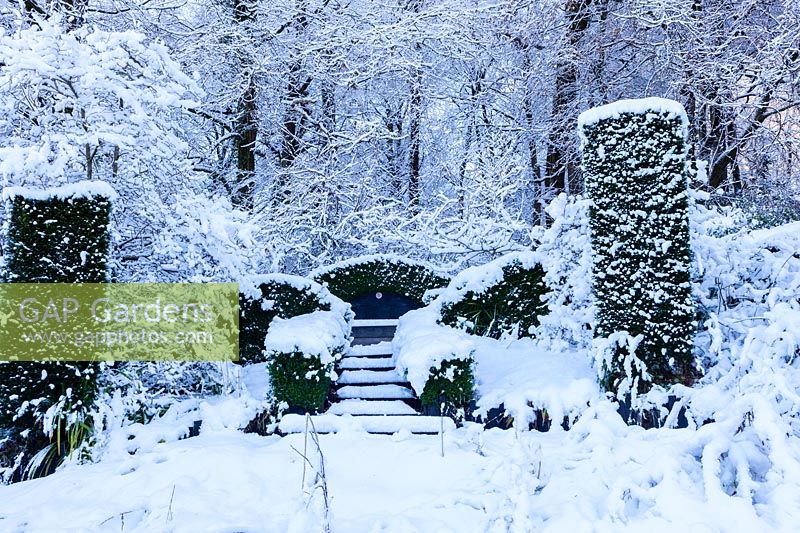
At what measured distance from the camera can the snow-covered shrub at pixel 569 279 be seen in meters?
6.04

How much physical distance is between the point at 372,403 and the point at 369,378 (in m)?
0.76

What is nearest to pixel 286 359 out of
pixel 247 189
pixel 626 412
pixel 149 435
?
pixel 149 435

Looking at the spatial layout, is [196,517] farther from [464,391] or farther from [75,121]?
[75,121]

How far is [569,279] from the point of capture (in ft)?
20.4

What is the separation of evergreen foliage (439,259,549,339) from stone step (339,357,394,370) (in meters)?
0.91

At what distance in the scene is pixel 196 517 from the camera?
352cm

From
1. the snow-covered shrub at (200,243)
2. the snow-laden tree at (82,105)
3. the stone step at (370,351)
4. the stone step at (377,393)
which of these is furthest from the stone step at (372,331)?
the snow-laden tree at (82,105)

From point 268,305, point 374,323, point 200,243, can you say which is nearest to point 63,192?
point 200,243

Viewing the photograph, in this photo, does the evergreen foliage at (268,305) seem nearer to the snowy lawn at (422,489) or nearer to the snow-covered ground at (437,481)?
the snow-covered ground at (437,481)

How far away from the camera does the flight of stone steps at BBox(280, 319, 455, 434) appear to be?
5324mm

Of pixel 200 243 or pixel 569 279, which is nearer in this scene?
pixel 200 243

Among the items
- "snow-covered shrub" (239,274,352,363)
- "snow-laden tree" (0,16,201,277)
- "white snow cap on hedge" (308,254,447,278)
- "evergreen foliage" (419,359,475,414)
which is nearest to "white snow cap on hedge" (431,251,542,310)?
"snow-covered shrub" (239,274,352,363)

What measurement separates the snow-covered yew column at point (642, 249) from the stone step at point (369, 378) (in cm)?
243

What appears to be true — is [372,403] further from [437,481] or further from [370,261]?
[370,261]
